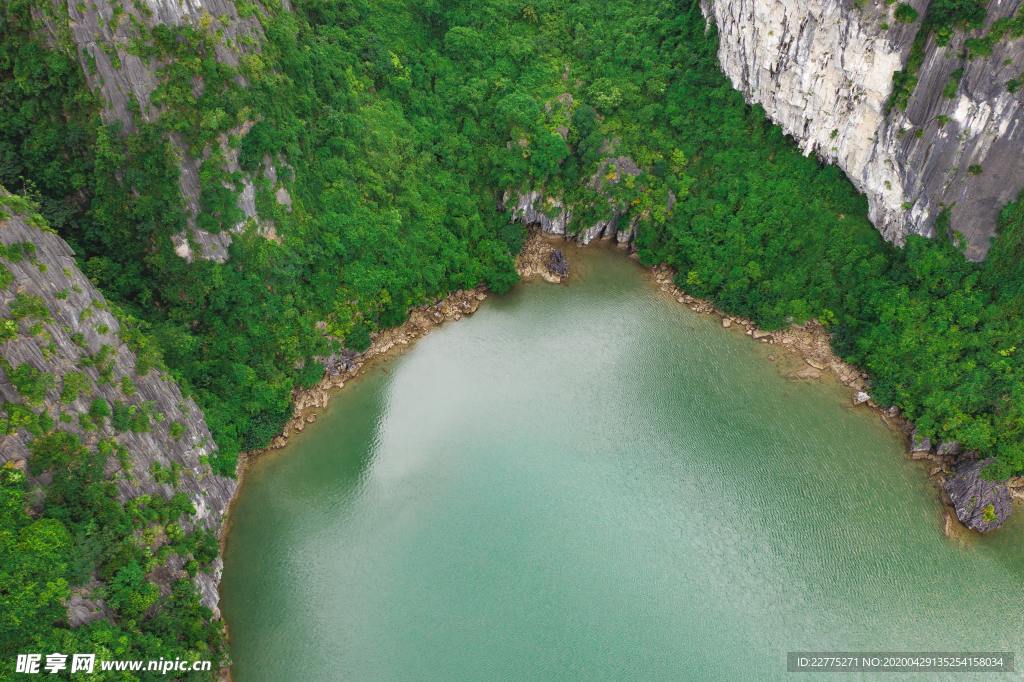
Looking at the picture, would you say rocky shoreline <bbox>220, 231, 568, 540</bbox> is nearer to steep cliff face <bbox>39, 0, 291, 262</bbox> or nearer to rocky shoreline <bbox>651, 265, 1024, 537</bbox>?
steep cliff face <bbox>39, 0, 291, 262</bbox>

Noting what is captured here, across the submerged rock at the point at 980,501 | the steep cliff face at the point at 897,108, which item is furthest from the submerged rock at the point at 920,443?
the steep cliff face at the point at 897,108

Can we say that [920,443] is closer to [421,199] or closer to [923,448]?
[923,448]

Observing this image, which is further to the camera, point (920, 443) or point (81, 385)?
point (920, 443)

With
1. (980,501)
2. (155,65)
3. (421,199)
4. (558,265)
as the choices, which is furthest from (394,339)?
(980,501)

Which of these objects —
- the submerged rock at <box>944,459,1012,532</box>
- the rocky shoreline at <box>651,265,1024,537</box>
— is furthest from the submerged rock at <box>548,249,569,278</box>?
the submerged rock at <box>944,459,1012,532</box>

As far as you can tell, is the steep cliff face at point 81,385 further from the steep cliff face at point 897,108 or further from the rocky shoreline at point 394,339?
the steep cliff face at point 897,108
